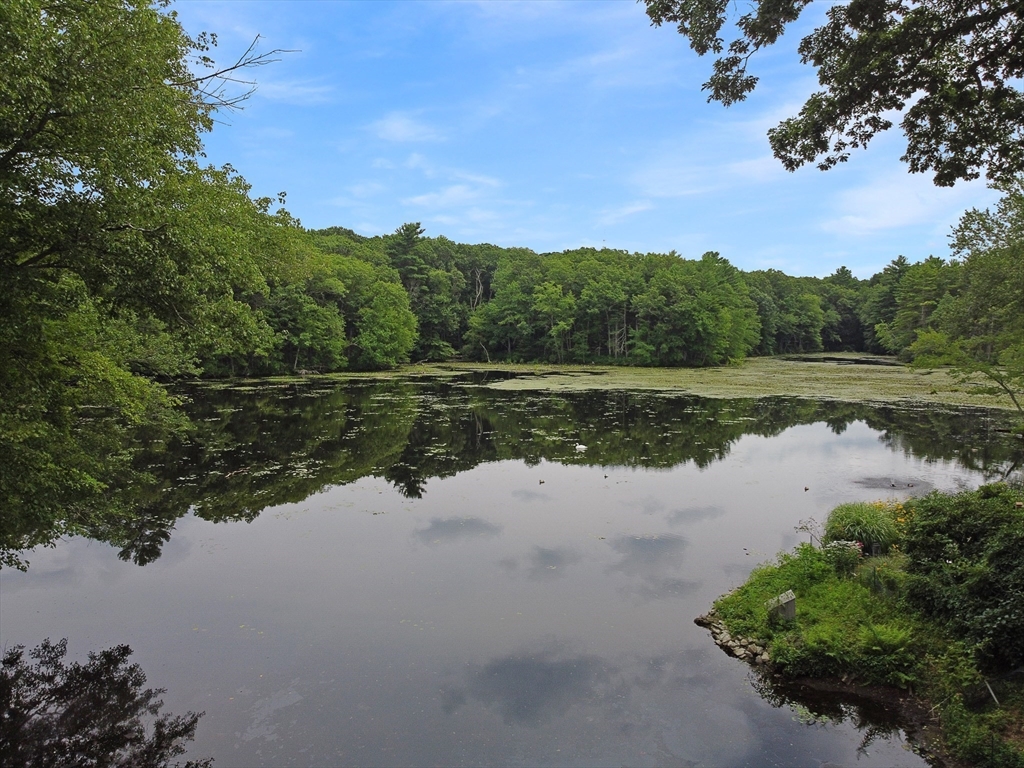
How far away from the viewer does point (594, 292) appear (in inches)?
2454

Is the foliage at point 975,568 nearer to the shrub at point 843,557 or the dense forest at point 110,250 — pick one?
the shrub at point 843,557

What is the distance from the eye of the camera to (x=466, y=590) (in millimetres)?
9219

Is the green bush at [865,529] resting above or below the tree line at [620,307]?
below

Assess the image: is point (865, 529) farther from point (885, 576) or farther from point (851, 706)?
point (851, 706)

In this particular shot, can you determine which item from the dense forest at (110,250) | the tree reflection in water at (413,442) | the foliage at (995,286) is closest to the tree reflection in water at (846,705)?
the tree reflection in water at (413,442)

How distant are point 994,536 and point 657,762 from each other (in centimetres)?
510

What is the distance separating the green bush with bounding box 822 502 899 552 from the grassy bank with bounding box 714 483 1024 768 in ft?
0.94

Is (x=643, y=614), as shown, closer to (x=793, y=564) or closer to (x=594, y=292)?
(x=793, y=564)

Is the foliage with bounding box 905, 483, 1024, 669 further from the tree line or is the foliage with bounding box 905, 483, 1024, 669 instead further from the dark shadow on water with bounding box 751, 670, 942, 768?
the tree line

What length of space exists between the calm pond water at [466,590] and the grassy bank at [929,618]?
0.58m

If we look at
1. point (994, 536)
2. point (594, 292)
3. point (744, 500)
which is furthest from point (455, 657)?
point (594, 292)

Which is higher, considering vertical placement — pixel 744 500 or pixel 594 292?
pixel 594 292

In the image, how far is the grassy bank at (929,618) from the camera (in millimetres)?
5816

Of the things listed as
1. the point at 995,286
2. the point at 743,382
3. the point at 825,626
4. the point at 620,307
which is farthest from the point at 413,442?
the point at 620,307
